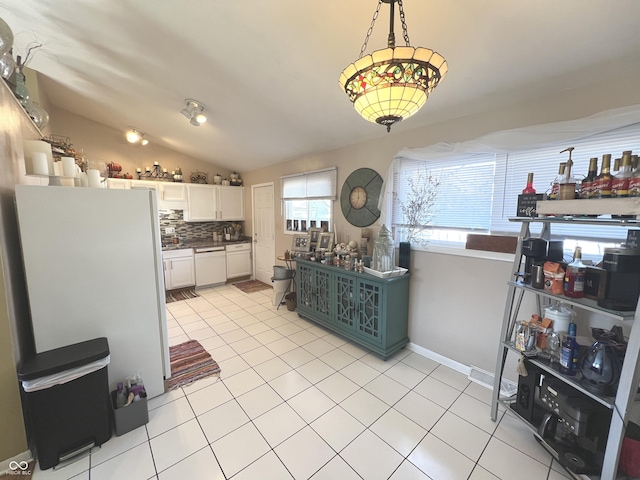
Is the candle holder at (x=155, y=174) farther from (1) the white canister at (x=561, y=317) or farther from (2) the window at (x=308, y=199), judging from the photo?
(1) the white canister at (x=561, y=317)

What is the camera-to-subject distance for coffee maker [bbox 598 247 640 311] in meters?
1.24

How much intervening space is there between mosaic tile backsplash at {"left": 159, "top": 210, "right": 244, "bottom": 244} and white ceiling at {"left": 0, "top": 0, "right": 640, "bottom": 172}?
7.25ft

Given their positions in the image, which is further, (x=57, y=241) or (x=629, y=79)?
(x=57, y=241)

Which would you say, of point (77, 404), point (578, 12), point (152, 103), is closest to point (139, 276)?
point (77, 404)

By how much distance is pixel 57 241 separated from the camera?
5.45 feet

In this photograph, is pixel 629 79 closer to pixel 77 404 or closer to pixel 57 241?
→ pixel 57 241

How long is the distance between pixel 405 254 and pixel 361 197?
2.94 feet

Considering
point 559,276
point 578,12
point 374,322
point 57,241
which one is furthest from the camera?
point 374,322

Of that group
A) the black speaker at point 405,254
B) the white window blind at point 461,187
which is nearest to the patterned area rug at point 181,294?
the black speaker at point 405,254

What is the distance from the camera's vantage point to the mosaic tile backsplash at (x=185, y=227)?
4.96 metres

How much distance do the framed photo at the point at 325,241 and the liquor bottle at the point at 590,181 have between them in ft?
8.05

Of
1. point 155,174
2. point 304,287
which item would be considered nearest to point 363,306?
point 304,287

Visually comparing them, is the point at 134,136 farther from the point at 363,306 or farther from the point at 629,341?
the point at 629,341

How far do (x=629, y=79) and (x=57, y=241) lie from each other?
12.4ft
